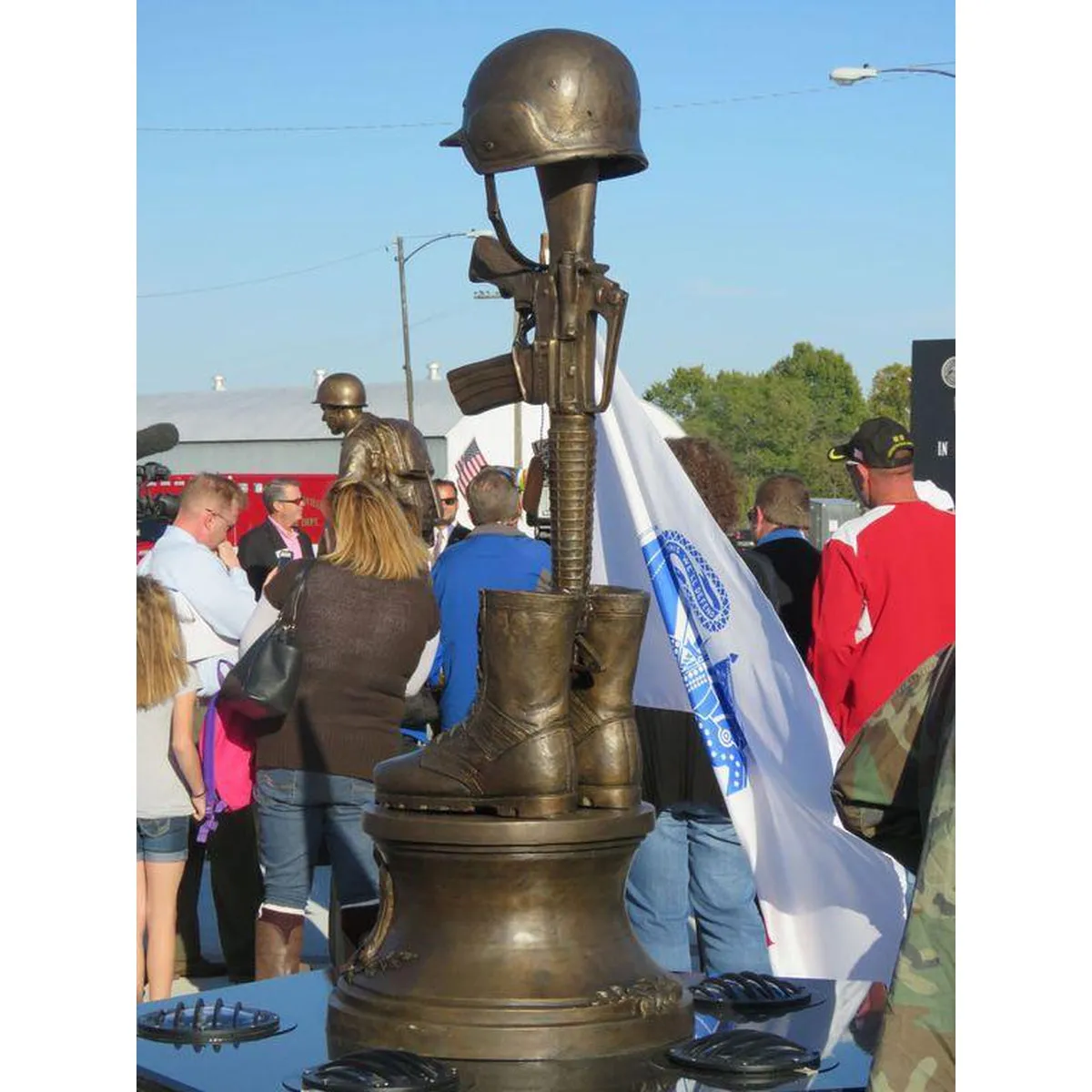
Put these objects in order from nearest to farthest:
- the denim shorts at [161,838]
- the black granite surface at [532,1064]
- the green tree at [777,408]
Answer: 1. the black granite surface at [532,1064]
2. the denim shorts at [161,838]
3. the green tree at [777,408]

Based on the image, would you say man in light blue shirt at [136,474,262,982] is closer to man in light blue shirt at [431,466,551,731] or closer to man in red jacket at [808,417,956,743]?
man in light blue shirt at [431,466,551,731]

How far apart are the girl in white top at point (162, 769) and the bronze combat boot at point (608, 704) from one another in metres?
2.96

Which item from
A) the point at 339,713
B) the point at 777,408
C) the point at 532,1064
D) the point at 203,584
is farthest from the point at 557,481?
the point at 777,408

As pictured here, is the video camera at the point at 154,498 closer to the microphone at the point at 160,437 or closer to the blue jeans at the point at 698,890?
the microphone at the point at 160,437

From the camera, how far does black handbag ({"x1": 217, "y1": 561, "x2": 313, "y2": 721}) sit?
5.59m

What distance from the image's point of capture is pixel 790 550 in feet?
22.6

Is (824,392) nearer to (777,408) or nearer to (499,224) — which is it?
(777,408)

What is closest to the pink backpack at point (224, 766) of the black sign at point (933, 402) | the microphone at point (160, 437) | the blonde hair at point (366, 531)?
the blonde hair at point (366, 531)

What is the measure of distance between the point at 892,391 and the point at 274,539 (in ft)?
248

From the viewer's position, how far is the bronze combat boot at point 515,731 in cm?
314

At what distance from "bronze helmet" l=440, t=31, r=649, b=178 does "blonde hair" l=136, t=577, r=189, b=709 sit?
306 centimetres
